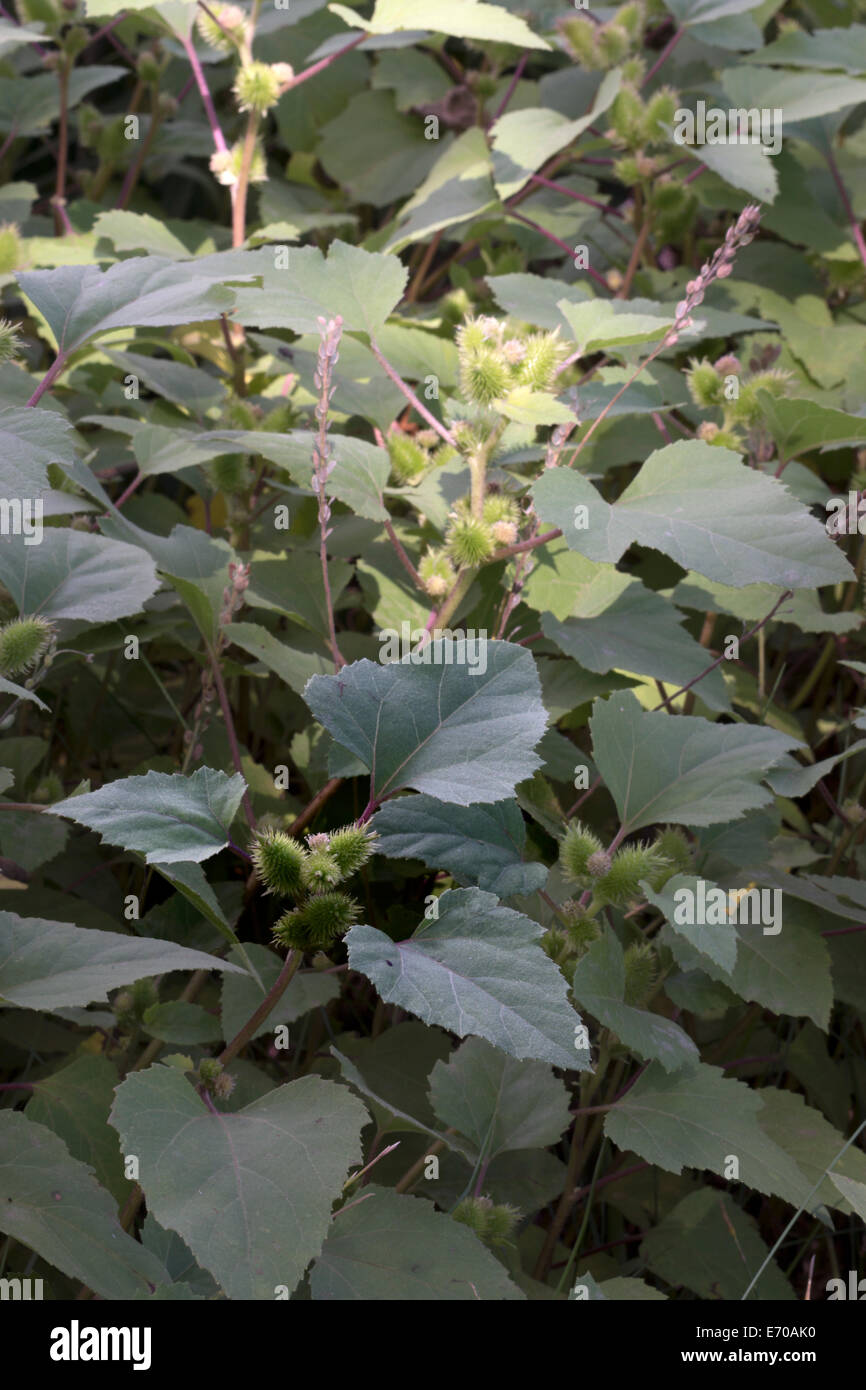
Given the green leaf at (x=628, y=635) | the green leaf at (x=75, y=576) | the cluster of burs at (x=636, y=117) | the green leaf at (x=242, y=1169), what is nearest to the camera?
the green leaf at (x=242, y=1169)

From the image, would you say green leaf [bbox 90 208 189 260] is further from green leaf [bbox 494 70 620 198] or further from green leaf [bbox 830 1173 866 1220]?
green leaf [bbox 830 1173 866 1220]

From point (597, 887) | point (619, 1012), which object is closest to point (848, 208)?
point (597, 887)

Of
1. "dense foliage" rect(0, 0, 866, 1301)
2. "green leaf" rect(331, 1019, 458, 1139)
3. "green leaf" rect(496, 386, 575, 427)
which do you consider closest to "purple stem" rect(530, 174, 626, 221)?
"dense foliage" rect(0, 0, 866, 1301)

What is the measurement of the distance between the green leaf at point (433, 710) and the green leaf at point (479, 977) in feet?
0.34

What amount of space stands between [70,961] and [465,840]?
1.06ft

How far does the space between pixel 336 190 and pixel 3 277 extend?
3.48 feet

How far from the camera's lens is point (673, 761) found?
1101mm

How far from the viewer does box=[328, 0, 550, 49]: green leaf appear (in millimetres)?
1534

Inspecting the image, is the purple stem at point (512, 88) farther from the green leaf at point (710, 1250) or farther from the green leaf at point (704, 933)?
the green leaf at point (710, 1250)

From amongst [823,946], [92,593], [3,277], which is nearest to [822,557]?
[823,946]

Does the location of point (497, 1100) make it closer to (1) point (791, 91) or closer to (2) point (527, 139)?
(2) point (527, 139)

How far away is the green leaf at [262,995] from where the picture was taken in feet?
3.60

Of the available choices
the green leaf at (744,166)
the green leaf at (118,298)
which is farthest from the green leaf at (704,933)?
the green leaf at (744,166)

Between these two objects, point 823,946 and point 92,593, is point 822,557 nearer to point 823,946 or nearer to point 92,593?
point 823,946
